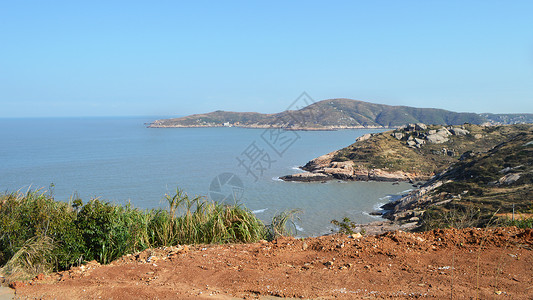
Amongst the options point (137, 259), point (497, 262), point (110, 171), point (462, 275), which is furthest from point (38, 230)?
point (110, 171)

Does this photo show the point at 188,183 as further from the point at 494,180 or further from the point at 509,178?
the point at 509,178

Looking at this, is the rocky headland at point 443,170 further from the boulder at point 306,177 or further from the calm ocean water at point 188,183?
the calm ocean water at point 188,183

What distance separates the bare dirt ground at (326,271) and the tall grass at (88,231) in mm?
632

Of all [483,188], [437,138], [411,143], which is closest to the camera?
[483,188]

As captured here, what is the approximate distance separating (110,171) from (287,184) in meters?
26.1

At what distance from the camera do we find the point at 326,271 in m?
5.07

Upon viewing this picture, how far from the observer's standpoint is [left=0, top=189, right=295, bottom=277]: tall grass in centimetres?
577

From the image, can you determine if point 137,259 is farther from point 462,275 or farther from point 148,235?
point 462,275

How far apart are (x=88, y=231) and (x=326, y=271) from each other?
3784 millimetres

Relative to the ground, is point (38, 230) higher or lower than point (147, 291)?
higher

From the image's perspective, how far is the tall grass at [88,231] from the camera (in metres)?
5.77

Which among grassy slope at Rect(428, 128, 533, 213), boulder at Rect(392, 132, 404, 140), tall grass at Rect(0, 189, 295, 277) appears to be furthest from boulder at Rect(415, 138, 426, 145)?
tall grass at Rect(0, 189, 295, 277)

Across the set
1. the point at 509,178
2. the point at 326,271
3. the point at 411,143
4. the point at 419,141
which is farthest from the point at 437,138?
the point at 326,271

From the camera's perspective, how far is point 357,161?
59656 millimetres
